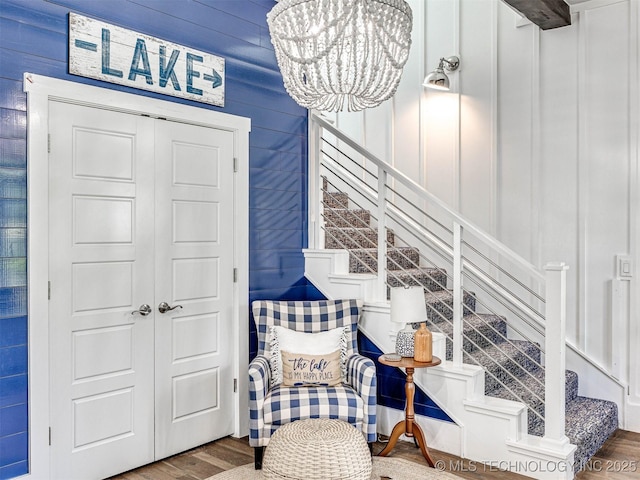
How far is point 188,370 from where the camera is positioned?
10.9ft

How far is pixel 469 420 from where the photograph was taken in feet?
10.5

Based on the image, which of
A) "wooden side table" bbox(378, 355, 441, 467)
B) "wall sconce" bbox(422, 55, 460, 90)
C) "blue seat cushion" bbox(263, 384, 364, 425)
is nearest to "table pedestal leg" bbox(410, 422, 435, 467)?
"wooden side table" bbox(378, 355, 441, 467)

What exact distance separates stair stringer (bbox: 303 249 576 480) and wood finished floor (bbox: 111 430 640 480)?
7cm

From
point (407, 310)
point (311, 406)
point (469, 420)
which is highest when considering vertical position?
point (407, 310)

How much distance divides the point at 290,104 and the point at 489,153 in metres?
1.61

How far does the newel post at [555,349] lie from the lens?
2877mm

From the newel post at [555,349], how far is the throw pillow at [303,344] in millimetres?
1131

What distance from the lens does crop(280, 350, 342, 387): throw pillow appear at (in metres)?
3.14

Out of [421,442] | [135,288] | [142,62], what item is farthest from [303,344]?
[142,62]

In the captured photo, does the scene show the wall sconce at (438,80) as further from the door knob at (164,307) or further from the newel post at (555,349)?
the door knob at (164,307)

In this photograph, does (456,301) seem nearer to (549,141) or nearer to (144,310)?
(549,141)

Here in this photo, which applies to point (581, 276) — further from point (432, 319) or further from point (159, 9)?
point (159, 9)

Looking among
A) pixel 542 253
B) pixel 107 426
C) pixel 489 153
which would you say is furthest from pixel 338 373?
pixel 489 153

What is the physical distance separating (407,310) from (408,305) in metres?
0.03
